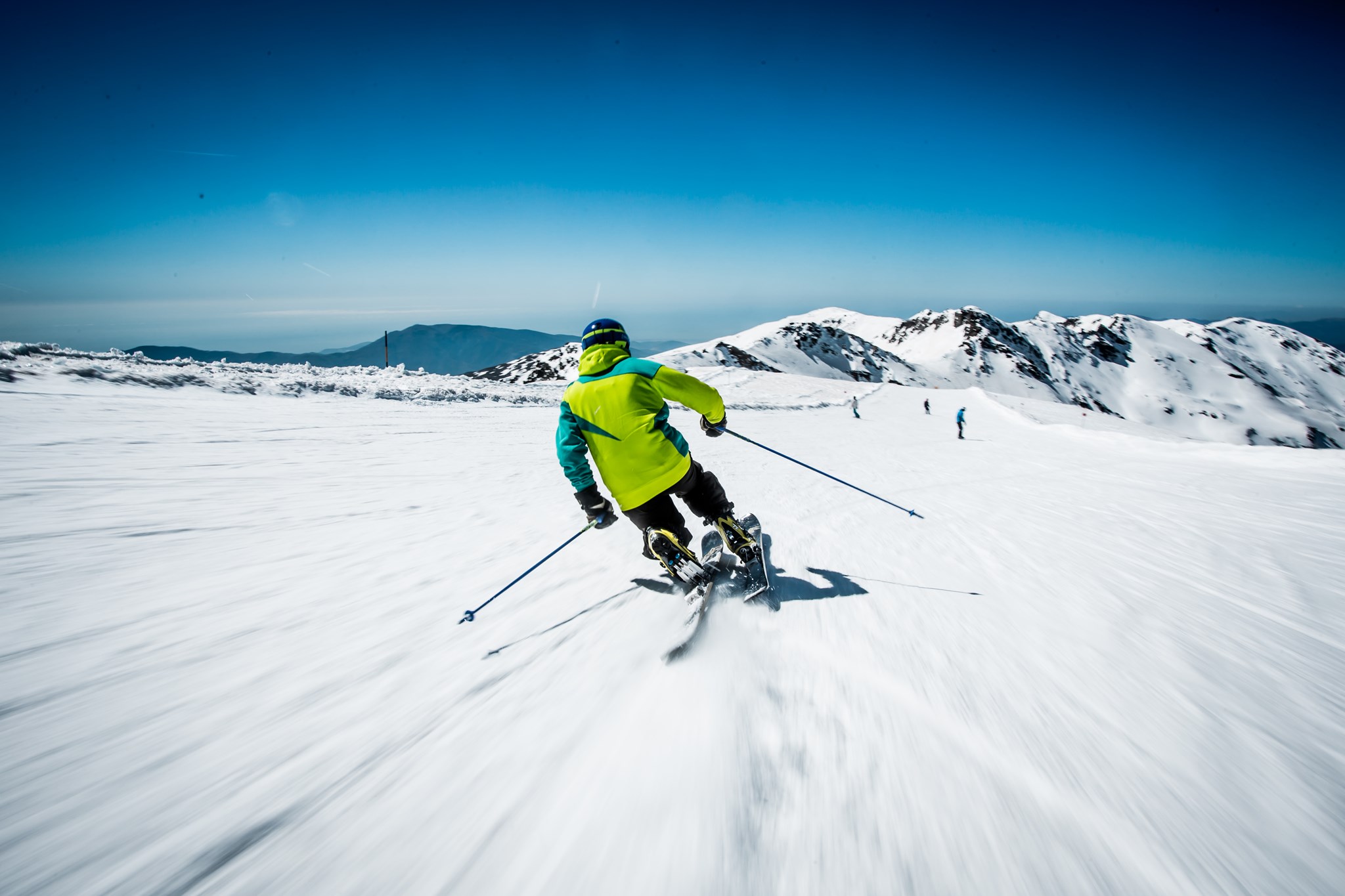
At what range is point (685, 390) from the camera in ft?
11.0

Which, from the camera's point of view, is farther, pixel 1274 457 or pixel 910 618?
pixel 1274 457

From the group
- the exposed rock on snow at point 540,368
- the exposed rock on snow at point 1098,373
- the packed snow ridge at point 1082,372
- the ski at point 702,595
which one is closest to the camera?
the ski at point 702,595

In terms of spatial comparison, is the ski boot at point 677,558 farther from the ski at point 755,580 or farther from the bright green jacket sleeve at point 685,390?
the bright green jacket sleeve at point 685,390

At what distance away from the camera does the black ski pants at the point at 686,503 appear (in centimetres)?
335

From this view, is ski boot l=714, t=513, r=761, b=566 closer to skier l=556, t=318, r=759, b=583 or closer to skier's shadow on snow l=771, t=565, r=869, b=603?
skier l=556, t=318, r=759, b=583

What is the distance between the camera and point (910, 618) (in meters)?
2.98

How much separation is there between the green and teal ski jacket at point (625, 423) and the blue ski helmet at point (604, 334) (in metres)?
0.04

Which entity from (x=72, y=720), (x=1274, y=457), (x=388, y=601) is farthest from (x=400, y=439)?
(x=1274, y=457)

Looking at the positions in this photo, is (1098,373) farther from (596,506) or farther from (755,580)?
(596,506)

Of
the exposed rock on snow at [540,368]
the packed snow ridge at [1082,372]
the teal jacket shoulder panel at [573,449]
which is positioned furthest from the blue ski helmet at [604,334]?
the packed snow ridge at [1082,372]

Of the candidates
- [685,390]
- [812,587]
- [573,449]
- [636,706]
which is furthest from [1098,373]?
[636,706]

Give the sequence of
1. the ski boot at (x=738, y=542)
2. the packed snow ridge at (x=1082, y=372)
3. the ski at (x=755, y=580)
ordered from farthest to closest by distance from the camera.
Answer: the packed snow ridge at (x=1082, y=372) → the ski boot at (x=738, y=542) → the ski at (x=755, y=580)

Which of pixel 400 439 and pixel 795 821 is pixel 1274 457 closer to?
pixel 795 821

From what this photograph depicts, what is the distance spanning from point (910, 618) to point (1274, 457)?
11.4 meters
